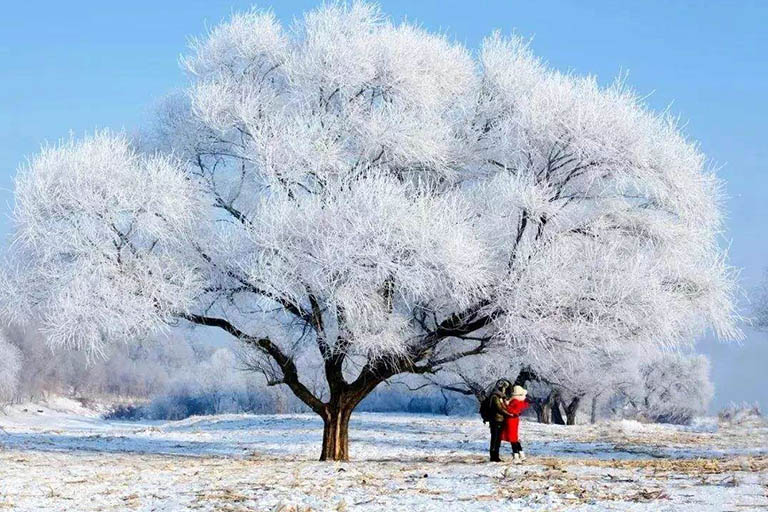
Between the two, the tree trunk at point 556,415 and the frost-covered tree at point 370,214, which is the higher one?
the frost-covered tree at point 370,214

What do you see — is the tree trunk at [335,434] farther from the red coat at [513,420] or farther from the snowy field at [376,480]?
the red coat at [513,420]

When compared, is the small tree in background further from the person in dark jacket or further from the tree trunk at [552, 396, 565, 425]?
the person in dark jacket

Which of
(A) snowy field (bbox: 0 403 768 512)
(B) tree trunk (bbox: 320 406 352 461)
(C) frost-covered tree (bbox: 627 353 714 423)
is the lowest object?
(A) snowy field (bbox: 0 403 768 512)

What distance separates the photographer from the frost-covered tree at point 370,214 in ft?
54.9

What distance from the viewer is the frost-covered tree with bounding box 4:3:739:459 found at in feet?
54.9

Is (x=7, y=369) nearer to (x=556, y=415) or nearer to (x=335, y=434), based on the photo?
(x=556, y=415)

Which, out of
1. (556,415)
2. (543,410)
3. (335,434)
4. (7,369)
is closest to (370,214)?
(335,434)

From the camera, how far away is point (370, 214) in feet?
52.5

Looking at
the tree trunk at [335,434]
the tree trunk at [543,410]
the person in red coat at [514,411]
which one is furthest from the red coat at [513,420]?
the tree trunk at [543,410]

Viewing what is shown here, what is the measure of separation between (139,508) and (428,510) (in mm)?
3600

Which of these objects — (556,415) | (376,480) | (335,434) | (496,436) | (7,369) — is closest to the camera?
(376,480)

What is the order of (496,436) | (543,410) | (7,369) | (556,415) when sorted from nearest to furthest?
(496,436), (543,410), (556,415), (7,369)

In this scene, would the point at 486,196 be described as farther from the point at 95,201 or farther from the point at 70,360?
the point at 70,360

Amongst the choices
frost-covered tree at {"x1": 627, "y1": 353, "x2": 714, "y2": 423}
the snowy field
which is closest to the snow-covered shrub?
frost-covered tree at {"x1": 627, "y1": 353, "x2": 714, "y2": 423}
